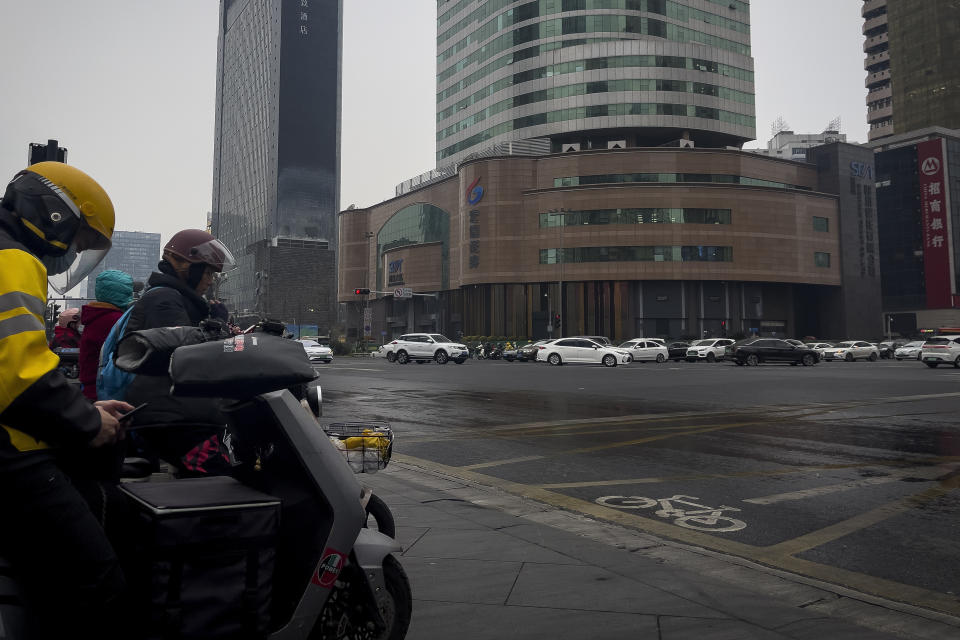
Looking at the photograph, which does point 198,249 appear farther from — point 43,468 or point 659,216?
point 659,216

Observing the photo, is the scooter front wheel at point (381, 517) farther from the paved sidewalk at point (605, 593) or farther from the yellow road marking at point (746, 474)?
the yellow road marking at point (746, 474)

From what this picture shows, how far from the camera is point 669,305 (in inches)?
2335

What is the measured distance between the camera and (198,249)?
3.33 m

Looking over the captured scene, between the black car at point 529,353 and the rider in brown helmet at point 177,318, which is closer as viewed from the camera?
the rider in brown helmet at point 177,318

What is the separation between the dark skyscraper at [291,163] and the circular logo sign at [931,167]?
10331cm

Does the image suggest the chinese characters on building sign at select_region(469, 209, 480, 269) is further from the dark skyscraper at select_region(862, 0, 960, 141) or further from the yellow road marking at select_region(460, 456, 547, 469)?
the dark skyscraper at select_region(862, 0, 960, 141)

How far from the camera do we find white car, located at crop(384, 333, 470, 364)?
3778 centimetres

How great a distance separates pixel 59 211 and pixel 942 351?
119 ft

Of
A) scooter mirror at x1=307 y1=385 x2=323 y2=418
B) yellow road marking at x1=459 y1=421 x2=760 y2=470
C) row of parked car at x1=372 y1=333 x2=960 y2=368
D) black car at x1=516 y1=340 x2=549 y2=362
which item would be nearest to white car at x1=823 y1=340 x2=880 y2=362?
row of parked car at x1=372 y1=333 x2=960 y2=368

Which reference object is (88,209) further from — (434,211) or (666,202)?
(434,211)

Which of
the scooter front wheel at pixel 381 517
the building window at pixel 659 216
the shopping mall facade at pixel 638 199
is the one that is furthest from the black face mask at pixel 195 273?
the building window at pixel 659 216

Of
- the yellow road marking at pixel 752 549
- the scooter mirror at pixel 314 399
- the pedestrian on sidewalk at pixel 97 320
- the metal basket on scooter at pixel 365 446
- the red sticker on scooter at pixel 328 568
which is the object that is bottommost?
the yellow road marking at pixel 752 549

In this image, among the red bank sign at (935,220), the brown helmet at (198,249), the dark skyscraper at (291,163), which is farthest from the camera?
the dark skyscraper at (291,163)

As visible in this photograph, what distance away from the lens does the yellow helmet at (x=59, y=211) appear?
2.00m
